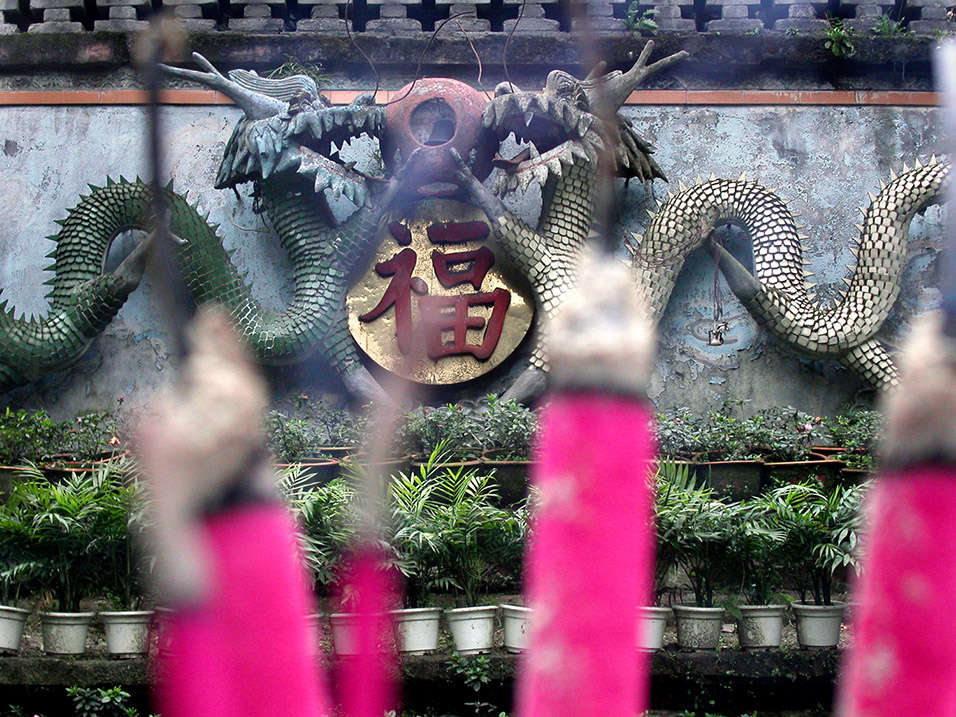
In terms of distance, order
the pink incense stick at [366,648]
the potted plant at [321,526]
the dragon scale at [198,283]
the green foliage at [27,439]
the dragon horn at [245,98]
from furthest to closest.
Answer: the dragon horn at [245,98] < the dragon scale at [198,283] < the green foliage at [27,439] < the potted plant at [321,526] < the pink incense stick at [366,648]

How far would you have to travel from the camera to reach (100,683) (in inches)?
128

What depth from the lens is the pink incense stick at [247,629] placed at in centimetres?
51

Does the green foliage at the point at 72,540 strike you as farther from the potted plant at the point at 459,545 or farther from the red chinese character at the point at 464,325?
the red chinese character at the point at 464,325

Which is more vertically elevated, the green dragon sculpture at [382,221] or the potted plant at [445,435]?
the green dragon sculpture at [382,221]

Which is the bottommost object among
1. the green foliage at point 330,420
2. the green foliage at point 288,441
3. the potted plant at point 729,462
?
the potted plant at point 729,462

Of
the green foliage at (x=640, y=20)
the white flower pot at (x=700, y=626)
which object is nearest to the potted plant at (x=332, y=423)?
the white flower pot at (x=700, y=626)

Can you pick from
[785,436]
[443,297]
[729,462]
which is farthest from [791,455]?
[443,297]

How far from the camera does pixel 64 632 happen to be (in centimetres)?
334

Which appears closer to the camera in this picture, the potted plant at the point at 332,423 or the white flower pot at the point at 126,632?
the white flower pot at the point at 126,632

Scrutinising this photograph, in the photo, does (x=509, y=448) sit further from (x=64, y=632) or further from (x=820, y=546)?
(x=64, y=632)

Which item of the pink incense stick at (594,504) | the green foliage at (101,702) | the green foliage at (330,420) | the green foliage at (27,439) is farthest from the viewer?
the green foliage at (330,420)

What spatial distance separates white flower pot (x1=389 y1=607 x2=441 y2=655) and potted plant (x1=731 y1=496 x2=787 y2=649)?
107 cm

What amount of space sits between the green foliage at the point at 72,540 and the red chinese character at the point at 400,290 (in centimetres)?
181

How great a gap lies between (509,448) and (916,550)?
371 centimetres
